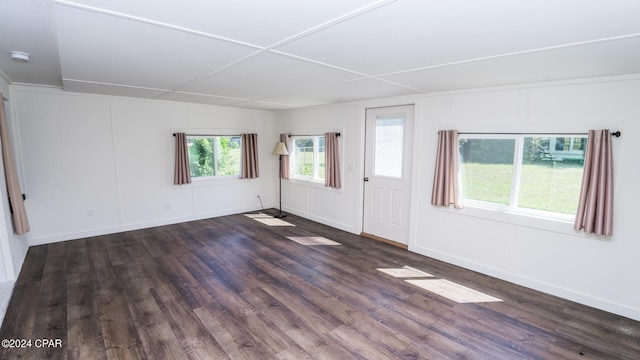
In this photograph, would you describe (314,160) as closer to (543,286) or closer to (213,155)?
(213,155)

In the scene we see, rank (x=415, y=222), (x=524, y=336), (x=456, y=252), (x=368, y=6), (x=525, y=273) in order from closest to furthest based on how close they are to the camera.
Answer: (x=368, y=6) → (x=524, y=336) → (x=525, y=273) → (x=456, y=252) → (x=415, y=222)

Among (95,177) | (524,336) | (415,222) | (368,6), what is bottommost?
(524,336)

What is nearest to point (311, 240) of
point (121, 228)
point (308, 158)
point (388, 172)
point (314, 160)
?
point (388, 172)

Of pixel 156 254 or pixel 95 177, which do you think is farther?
pixel 95 177

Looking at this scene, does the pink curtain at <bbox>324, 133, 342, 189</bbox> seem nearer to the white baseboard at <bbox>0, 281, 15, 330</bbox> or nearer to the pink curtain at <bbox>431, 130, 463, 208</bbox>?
the pink curtain at <bbox>431, 130, 463, 208</bbox>

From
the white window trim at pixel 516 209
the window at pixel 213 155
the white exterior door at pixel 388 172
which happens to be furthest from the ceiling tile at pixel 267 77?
the white window trim at pixel 516 209

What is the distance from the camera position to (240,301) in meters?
3.00

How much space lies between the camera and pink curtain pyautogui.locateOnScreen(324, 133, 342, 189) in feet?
17.6

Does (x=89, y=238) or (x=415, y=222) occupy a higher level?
(x=415, y=222)

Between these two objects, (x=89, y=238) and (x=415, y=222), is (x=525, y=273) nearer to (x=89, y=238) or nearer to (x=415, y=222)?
(x=415, y=222)

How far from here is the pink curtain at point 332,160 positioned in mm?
5352

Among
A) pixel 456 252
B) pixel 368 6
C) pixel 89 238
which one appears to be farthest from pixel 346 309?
pixel 89 238

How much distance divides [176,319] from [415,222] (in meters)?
3.20

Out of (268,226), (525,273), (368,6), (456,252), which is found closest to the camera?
(368,6)
